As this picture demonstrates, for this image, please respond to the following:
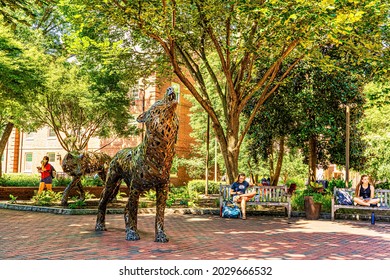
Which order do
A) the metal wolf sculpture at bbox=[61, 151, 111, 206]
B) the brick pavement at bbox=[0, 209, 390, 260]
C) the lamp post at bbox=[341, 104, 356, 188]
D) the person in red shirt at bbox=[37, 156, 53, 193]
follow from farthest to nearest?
the lamp post at bbox=[341, 104, 356, 188] → the person in red shirt at bbox=[37, 156, 53, 193] → the metal wolf sculpture at bbox=[61, 151, 111, 206] → the brick pavement at bbox=[0, 209, 390, 260]

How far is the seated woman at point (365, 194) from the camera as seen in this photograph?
493 inches

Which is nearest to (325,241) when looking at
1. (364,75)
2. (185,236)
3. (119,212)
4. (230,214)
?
(185,236)

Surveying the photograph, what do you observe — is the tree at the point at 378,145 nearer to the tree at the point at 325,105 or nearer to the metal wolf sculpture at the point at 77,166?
the tree at the point at 325,105

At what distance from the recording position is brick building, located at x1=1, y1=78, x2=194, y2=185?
1312 inches

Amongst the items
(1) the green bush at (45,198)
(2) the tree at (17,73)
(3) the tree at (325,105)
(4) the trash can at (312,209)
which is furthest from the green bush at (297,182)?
(2) the tree at (17,73)

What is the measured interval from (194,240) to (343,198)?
7.13m

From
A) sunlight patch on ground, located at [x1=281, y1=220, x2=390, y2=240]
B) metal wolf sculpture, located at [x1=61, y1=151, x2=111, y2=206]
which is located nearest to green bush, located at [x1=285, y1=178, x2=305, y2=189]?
sunlight patch on ground, located at [x1=281, y1=220, x2=390, y2=240]

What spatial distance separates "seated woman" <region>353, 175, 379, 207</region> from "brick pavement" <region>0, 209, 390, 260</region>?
69 cm

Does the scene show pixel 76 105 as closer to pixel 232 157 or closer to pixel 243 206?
pixel 232 157

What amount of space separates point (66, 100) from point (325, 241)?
20601 mm

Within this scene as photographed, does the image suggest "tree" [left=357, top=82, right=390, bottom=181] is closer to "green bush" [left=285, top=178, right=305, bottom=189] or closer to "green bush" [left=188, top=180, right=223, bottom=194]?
"green bush" [left=285, top=178, right=305, bottom=189]

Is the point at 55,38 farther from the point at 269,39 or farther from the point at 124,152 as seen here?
the point at 124,152

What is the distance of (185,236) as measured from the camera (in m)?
8.84

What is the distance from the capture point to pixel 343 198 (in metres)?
13.4
